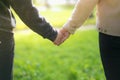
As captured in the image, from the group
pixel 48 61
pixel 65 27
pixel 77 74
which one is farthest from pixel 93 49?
pixel 65 27

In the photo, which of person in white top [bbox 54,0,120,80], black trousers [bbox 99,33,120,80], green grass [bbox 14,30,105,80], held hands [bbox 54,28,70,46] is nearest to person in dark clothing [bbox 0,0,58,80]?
held hands [bbox 54,28,70,46]

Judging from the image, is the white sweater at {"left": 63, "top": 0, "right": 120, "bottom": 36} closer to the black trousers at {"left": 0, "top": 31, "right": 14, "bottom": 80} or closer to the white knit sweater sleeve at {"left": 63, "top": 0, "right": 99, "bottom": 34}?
the white knit sweater sleeve at {"left": 63, "top": 0, "right": 99, "bottom": 34}

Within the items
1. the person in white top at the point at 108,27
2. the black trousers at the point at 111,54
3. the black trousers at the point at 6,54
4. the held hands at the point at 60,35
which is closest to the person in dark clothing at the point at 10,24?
the black trousers at the point at 6,54

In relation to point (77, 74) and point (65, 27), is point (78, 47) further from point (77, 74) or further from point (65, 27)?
point (65, 27)

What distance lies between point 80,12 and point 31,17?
46 cm

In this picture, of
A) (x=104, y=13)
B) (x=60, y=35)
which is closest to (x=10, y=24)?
(x=60, y=35)

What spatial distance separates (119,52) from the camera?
3.85 m

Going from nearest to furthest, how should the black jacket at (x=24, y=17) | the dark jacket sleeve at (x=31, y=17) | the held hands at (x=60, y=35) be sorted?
the black jacket at (x=24, y=17)
the dark jacket sleeve at (x=31, y=17)
the held hands at (x=60, y=35)

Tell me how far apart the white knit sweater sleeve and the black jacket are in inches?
8.7

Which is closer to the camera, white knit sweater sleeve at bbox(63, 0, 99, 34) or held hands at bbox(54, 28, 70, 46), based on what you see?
white knit sweater sleeve at bbox(63, 0, 99, 34)

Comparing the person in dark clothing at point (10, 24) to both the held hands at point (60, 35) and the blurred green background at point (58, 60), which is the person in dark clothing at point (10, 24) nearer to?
the held hands at point (60, 35)

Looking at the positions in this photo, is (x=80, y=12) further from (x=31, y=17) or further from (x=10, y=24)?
(x=10, y=24)

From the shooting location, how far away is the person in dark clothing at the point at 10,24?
379 centimetres

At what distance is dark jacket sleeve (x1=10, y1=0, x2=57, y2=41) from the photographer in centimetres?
390
